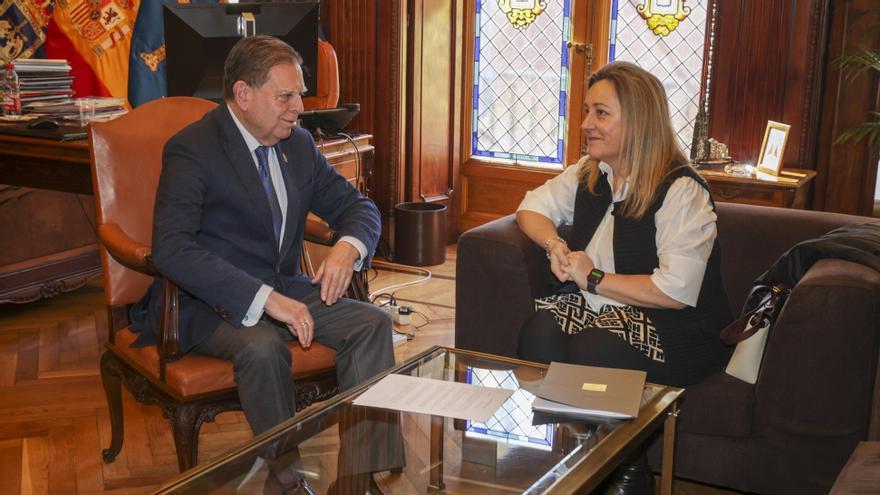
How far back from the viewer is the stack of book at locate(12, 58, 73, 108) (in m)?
3.85

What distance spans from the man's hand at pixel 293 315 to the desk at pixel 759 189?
7.62 feet

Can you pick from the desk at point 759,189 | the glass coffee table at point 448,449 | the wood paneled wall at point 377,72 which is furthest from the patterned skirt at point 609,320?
the wood paneled wall at point 377,72

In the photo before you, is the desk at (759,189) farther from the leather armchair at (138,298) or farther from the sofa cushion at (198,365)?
the sofa cushion at (198,365)

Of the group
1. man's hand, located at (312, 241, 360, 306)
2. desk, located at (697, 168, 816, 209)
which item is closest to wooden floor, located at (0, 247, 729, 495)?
Answer: man's hand, located at (312, 241, 360, 306)

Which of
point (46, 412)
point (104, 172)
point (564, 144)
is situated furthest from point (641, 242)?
point (564, 144)

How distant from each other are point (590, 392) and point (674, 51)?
10.6 ft

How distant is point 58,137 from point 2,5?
42.5 inches

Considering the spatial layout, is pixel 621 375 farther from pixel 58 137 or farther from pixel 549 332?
pixel 58 137

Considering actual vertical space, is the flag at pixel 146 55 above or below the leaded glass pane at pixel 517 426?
above

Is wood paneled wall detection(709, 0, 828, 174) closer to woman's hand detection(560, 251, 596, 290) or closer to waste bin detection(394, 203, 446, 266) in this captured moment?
waste bin detection(394, 203, 446, 266)

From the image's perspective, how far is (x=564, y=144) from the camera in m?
5.26

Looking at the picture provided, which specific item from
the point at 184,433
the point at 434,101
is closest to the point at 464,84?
the point at 434,101

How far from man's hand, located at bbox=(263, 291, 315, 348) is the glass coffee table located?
30cm

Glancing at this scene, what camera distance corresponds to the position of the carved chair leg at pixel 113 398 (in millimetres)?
2574
